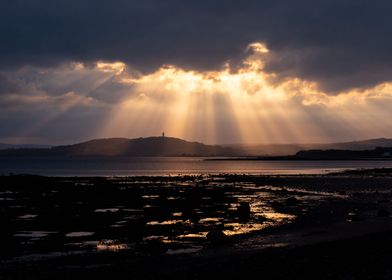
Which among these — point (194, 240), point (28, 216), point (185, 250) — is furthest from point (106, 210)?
point (185, 250)

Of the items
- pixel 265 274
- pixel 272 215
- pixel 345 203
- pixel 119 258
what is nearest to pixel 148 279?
pixel 265 274

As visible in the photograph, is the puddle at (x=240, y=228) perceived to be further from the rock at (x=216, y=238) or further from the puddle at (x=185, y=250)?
the puddle at (x=185, y=250)

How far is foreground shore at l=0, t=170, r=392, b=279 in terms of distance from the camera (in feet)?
56.3

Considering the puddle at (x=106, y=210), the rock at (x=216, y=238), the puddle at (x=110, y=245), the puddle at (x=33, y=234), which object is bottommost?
the puddle at (x=110, y=245)

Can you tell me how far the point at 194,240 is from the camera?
2523 cm

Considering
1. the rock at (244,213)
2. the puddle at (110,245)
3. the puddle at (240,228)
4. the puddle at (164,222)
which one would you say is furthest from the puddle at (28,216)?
the rock at (244,213)

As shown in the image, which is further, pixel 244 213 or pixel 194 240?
pixel 244 213

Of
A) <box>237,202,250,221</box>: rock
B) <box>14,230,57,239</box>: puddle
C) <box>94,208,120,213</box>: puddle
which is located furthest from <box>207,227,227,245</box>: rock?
<box>94,208,120,213</box>: puddle

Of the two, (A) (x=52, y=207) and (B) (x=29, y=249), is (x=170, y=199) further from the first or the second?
(B) (x=29, y=249)

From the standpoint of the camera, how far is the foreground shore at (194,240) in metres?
17.2

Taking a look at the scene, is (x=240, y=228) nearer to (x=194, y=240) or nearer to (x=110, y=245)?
(x=194, y=240)

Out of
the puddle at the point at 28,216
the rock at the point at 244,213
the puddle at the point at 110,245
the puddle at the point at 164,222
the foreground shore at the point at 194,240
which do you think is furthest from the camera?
the puddle at the point at 28,216

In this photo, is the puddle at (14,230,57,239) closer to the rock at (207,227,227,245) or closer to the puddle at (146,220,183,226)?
the puddle at (146,220,183,226)

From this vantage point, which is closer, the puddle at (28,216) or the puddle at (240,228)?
the puddle at (240,228)
